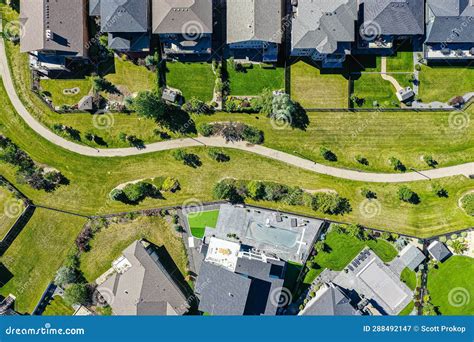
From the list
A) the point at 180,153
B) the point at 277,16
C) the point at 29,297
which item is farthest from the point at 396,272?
the point at 29,297

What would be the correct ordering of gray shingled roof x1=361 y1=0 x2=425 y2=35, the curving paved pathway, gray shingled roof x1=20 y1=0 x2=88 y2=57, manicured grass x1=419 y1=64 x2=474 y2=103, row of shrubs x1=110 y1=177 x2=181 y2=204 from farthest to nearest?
the curving paved pathway < manicured grass x1=419 y1=64 x2=474 y2=103 < row of shrubs x1=110 y1=177 x2=181 y2=204 < gray shingled roof x1=20 y1=0 x2=88 y2=57 < gray shingled roof x1=361 y1=0 x2=425 y2=35

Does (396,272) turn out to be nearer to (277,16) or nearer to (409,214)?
(409,214)

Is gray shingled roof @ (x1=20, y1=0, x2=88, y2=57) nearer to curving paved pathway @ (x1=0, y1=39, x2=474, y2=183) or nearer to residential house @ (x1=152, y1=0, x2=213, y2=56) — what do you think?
curving paved pathway @ (x1=0, y1=39, x2=474, y2=183)

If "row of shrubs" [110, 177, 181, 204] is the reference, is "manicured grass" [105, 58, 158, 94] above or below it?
above

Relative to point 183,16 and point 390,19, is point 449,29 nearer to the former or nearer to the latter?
point 390,19

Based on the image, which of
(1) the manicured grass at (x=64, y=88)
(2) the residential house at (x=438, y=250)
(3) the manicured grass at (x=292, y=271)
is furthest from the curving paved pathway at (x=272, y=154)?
(3) the manicured grass at (x=292, y=271)

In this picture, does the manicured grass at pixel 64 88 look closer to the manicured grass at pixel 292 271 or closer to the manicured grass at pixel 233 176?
the manicured grass at pixel 233 176

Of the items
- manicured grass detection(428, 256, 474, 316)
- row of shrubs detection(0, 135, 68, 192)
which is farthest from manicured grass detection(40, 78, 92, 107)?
manicured grass detection(428, 256, 474, 316)
